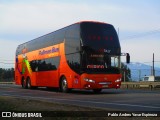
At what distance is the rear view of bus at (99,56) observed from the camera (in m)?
23.8

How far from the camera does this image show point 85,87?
938 inches

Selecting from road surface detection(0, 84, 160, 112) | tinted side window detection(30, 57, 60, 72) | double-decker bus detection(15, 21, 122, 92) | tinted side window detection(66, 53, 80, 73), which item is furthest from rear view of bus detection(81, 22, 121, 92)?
tinted side window detection(30, 57, 60, 72)

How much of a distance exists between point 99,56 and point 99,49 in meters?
0.39

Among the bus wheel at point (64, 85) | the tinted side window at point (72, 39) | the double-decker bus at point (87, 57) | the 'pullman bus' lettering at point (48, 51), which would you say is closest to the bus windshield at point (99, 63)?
the double-decker bus at point (87, 57)

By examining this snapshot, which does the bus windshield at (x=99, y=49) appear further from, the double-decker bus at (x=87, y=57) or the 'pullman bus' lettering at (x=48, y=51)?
the 'pullman bus' lettering at (x=48, y=51)

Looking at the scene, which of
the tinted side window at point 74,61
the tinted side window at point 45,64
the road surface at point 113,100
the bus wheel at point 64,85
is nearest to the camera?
the road surface at point 113,100

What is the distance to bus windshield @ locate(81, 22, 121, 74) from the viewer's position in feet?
78.1

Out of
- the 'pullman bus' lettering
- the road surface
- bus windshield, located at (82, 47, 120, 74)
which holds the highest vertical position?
the 'pullman bus' lettering

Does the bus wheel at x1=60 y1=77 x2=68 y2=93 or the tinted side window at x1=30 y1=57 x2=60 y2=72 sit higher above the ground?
the tinted side window at x1=30 y1=57 x2=60 y2=72

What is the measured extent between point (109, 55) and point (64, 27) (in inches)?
151

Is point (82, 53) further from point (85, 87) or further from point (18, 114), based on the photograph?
point (18, 114)

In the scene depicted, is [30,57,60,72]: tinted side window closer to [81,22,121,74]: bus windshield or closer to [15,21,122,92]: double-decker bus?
[15,21,122,92]: double-decker bus

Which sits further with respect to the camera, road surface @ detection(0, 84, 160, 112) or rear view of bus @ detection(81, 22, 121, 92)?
rear view of bus @ detection(81, 22, 121, 92)

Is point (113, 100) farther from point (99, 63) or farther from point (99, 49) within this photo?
point (99, 49)
